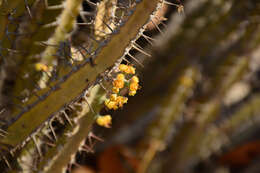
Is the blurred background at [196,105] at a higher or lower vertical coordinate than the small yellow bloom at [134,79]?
lower

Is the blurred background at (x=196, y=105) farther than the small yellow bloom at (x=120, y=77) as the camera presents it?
Yes

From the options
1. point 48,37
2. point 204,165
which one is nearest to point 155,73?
point 204,165

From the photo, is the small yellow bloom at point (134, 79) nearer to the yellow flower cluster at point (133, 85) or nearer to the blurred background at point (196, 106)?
the yellow flower cluster at point (133, 85)

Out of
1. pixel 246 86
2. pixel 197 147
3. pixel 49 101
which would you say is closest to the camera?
pixel 49 101

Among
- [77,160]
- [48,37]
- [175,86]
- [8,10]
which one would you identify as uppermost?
[8,10]

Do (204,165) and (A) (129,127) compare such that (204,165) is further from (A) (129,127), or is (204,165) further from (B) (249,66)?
(B) (249,66)

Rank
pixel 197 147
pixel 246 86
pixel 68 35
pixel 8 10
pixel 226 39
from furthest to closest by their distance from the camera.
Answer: pixel 246 86, pixel 197 147, pixel 226 39, pixel 68 35, pixel 8 10

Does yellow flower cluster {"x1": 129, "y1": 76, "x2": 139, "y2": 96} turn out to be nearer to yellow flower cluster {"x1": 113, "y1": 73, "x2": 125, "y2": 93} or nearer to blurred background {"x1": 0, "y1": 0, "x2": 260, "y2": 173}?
yellow flower cluster {"x1": 113, "y1": 73, "x2": 125, "y2": 93}

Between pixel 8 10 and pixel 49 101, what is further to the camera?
pixel 8 10

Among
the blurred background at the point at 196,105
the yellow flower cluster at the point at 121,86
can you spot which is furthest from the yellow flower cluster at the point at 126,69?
the blurred background at the point at 196,105

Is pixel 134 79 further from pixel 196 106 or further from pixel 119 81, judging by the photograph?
pixel 196 106

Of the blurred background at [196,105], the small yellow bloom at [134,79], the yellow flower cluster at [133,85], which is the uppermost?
the small yellow bloom at [134,79]
